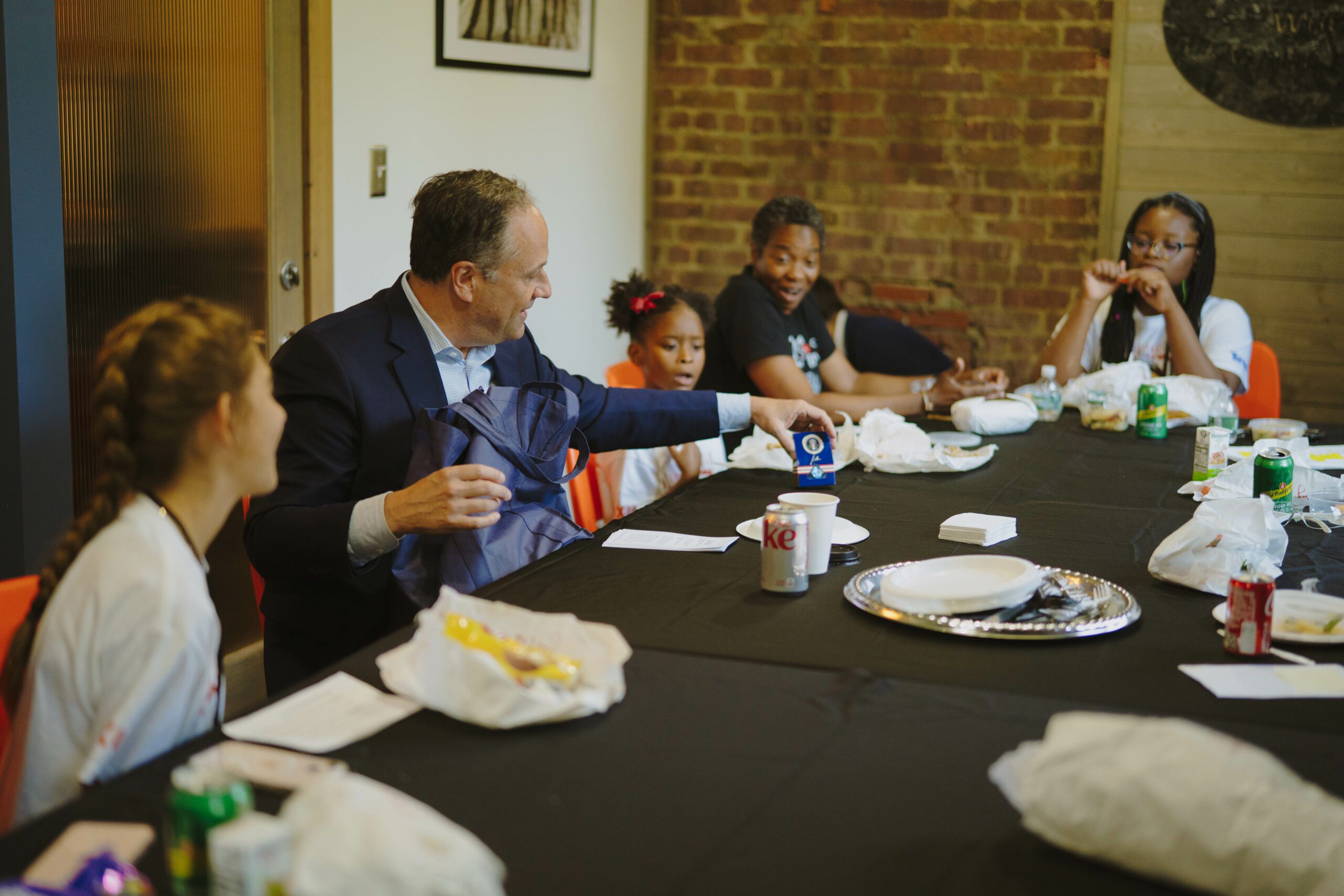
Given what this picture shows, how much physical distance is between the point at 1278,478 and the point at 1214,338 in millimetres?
1746

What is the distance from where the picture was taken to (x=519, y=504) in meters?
2.04

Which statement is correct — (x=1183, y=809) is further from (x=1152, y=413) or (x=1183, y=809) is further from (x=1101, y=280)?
(x=1101, y=280)

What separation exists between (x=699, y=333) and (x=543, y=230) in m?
0.94

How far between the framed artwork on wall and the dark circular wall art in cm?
213

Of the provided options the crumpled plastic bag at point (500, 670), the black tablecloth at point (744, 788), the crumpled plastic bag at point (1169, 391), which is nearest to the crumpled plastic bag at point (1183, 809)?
the black tablecloth at point (744, 788)

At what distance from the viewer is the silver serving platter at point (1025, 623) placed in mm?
1500

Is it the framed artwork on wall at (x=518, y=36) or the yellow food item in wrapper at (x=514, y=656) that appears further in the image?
the framed artwork on wall at (x=518, y=36)

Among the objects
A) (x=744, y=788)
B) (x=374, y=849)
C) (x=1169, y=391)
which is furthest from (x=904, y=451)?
(x=374, y=849)

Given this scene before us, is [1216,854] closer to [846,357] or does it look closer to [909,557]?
[909,557]

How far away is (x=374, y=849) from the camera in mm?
838

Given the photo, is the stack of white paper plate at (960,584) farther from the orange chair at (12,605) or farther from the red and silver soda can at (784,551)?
the orange chair at (12,605)

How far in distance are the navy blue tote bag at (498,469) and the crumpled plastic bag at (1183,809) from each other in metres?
1.03

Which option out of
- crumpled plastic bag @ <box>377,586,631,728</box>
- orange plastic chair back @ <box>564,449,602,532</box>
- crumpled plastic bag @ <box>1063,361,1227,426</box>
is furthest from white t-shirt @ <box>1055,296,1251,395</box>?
crumpled plastic bag @ <box>377,586,631,728</box>

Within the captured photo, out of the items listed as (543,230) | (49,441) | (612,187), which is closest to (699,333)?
(543,230)
